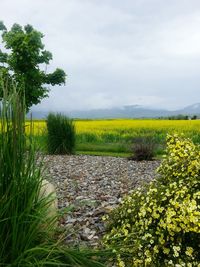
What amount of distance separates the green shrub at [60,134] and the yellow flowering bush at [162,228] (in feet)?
33.4

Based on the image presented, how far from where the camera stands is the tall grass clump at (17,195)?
340 cm

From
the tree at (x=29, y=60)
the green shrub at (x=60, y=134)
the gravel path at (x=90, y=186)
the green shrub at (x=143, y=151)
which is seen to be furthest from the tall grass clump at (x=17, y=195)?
the tree at (x=29, y=60)

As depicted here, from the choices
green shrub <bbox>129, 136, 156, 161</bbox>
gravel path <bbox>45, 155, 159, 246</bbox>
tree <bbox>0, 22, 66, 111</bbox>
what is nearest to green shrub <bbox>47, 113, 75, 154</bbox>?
gravel path <bbox>45, 155, 159, 246</bbox>

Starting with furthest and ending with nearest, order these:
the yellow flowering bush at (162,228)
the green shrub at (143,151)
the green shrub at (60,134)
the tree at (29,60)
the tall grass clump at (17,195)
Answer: the tree at (29,60) → the green shrub at (60,134) → the green shrub at (143,151) → the yellow flowering bush at (162,228) → the tall grass clump at (17,195)

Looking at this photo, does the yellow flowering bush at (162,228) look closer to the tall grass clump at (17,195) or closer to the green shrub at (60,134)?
the tall grass clump at (17,195)

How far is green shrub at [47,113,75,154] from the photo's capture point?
1494 cm

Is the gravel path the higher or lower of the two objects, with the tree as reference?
lower

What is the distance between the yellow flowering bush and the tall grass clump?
741 mm

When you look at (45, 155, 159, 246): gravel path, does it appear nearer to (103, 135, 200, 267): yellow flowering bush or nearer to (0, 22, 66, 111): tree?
(103, 135, 200, 267): yellow flowering bush

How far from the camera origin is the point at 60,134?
15016 millimetres

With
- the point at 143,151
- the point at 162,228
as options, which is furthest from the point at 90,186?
the point at 143,151

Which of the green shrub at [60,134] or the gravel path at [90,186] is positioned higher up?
the green shrub at [60,134]

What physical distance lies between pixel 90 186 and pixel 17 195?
456 cm

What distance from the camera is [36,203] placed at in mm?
3676
